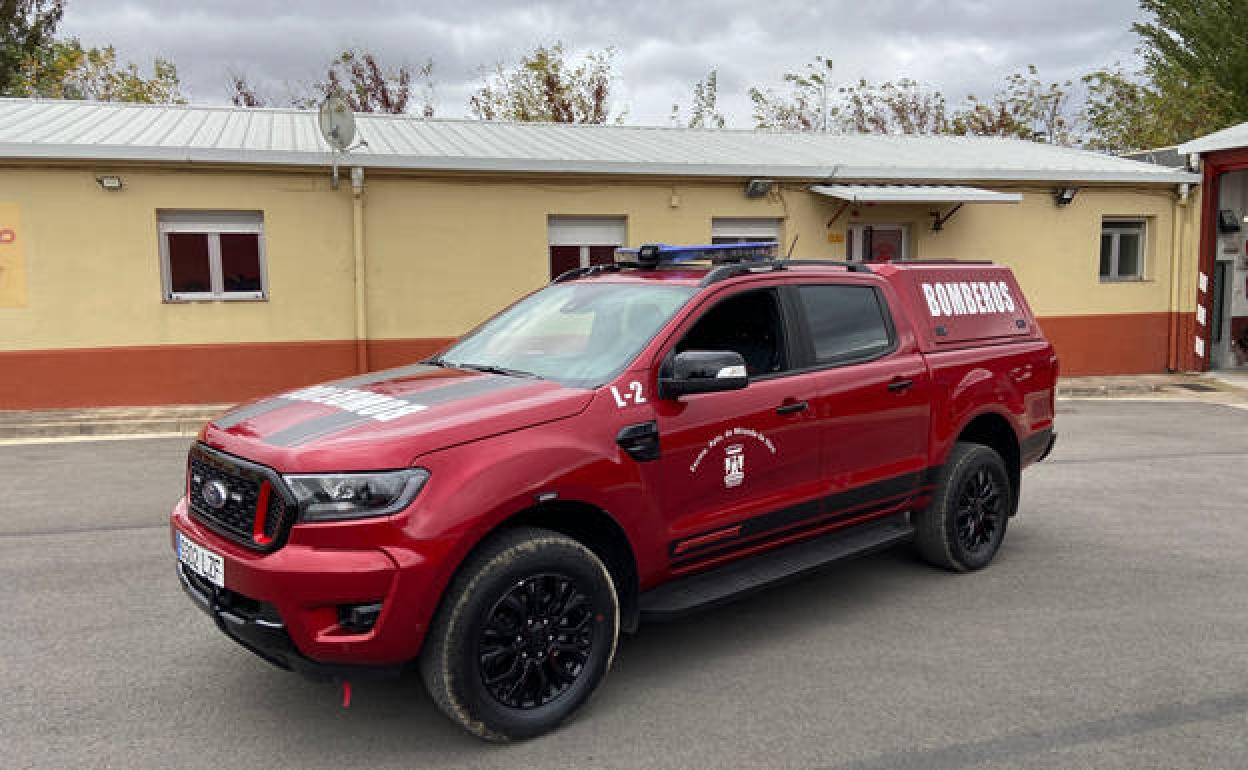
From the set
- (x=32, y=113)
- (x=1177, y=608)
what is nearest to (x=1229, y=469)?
(x=1177, y=608)

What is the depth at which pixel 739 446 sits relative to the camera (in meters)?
4.04

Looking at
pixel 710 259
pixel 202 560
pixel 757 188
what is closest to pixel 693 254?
pixel 710 259

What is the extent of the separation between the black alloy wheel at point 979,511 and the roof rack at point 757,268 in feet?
4.63

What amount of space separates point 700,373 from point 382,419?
1296 millimetres

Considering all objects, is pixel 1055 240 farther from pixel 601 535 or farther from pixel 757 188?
pixel 601 535

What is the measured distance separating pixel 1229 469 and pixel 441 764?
26.8 feet

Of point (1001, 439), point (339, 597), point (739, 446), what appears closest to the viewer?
point (339, 597)

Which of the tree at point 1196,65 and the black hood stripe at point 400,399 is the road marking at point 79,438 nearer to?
the black hood stripe at point 400,399

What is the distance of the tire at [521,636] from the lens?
10.4ft

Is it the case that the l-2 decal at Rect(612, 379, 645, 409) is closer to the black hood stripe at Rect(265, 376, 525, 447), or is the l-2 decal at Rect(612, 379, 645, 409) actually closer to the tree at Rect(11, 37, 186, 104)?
the black hood stripe at Rect(265, 376, 525, 447)

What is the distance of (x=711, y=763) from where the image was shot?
127 inches

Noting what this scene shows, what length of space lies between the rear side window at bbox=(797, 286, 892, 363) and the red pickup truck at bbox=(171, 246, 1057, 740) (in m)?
0.01

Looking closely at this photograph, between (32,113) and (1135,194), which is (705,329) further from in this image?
(1135,194)

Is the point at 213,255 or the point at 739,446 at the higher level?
the point at 213,255
